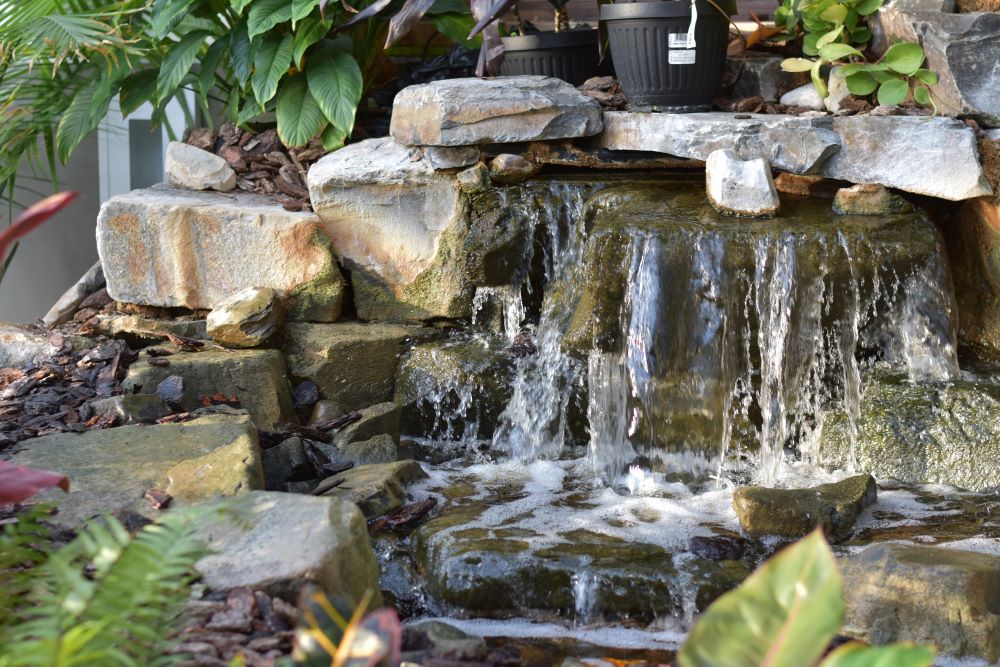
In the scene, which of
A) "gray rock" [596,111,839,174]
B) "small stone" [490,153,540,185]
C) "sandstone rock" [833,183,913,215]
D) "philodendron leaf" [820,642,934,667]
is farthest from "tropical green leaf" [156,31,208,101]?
"philodendron leaf" [820,642,934,667]

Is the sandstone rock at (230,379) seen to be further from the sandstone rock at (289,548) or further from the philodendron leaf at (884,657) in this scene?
the philodendron leaf at (884,657)

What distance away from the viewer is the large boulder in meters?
4.48

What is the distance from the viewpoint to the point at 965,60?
3930 mm

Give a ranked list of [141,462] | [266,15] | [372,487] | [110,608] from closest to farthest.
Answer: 1. [110,608]
2. [141,462]
3. [372,487]
4. [266,15]

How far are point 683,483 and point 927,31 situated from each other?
198cm

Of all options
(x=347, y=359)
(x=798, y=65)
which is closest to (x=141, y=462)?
(x=347, y=359)

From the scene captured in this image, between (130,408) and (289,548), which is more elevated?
(289,548)

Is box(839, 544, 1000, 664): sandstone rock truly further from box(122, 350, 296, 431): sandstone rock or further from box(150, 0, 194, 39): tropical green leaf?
box(150, 0, 194, 39): tropical green leaf

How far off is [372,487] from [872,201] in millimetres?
2149

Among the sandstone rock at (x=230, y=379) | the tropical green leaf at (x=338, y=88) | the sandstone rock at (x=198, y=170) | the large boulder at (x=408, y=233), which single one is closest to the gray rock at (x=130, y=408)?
the sandstone rock at (x=230, y=379)

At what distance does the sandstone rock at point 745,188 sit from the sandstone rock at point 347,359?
4.75ft

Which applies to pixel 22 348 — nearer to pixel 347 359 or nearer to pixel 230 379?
pixel 230 379

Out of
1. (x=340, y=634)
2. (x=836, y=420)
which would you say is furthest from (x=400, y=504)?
(x=340, y=634)

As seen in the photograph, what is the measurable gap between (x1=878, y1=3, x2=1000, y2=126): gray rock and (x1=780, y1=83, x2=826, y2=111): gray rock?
0.47 metres
